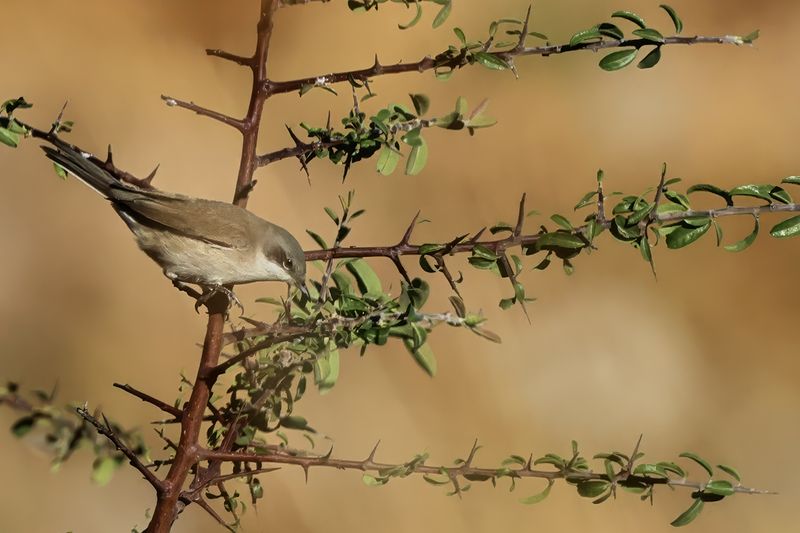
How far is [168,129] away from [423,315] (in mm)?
955

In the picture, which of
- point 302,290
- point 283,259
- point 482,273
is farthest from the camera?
point 482,273

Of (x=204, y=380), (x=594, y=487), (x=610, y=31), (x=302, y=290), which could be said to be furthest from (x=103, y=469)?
(x=610, y=31)

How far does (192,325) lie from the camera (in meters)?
1.20

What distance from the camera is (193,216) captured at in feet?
2.48

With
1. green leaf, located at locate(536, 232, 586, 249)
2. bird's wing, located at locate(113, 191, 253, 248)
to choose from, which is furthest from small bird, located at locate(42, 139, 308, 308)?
green leaf, located at locate(536, 232, 586, 249)

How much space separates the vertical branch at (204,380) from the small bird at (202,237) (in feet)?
0.63

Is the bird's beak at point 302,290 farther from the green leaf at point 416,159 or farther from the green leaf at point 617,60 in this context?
the green leaf at point 617,60

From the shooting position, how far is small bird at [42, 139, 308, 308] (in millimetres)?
737

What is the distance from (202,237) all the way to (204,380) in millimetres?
284

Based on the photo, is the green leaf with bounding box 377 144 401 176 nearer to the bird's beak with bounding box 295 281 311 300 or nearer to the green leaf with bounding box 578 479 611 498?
the bird's beak with bounding box 295 281 311 300

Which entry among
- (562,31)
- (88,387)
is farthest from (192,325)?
(562,31)

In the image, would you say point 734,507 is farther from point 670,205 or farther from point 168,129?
point 168,129

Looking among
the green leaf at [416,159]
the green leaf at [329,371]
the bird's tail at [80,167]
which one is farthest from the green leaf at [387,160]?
the bird's tail at [80,167]

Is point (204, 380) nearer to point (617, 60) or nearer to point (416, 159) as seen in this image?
point (416, 159)
